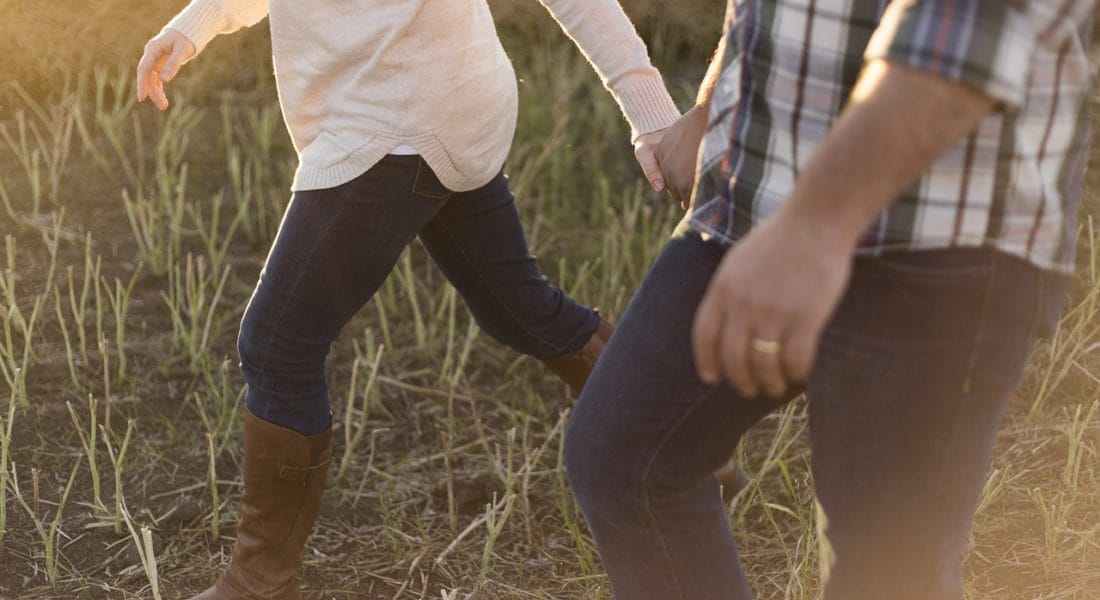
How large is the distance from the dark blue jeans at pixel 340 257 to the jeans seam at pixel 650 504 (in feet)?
2.22

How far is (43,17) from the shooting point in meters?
4.10

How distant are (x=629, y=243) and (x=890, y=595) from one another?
1972 mm

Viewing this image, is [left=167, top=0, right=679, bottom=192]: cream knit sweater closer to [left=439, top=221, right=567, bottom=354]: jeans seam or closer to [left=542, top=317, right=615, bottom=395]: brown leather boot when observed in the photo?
[left=439, top=221, right=567, bottom=354]: jeans seam

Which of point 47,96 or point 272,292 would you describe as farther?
point 47,96

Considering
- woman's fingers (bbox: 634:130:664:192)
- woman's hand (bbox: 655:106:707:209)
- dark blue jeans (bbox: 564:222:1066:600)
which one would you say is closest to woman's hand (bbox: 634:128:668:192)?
woman's fingers (bbox: 634:130:664:192)

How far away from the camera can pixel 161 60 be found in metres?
2.07

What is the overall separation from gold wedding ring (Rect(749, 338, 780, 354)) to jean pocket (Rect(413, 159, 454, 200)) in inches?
36.5

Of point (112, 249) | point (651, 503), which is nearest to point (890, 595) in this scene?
point (651, 503)

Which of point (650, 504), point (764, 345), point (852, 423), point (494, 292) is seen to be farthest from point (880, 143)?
point (494, 292)

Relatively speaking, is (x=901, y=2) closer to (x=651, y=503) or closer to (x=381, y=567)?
(x=651, y=503)

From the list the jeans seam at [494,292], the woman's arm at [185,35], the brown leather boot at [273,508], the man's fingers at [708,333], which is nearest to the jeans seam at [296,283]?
the brown leather boot at [273,508]

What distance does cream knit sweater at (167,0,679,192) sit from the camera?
1796 mm

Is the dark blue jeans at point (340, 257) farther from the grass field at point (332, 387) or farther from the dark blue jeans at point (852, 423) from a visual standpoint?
the dark blue jeans at point (852, 423)

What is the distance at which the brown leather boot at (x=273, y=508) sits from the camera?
200 cm
